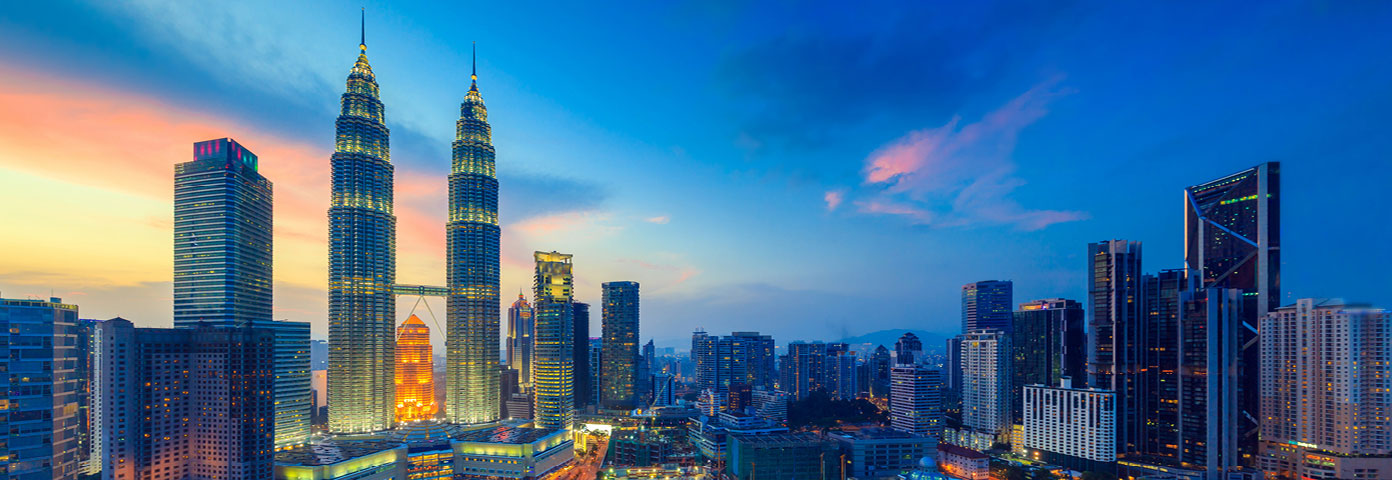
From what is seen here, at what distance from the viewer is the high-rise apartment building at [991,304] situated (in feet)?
489

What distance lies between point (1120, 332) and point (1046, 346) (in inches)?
663

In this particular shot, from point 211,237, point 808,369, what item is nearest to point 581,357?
point 808,369

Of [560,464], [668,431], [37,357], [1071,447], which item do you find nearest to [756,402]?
[668,431]

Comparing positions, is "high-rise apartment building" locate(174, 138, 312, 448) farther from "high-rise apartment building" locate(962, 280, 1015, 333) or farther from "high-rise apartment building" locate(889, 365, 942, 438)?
"high-rise apartment building" locate(962, 280, 1015, 333)

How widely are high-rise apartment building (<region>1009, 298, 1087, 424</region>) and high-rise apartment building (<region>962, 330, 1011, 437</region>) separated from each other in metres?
1.85

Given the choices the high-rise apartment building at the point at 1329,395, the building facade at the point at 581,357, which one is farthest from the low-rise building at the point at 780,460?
the building facade at the point at 581,357

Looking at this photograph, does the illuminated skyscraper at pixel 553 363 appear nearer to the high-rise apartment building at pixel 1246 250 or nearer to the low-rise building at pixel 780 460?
the low-rise building at pixel 780 460

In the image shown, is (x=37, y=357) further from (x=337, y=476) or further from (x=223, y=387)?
(x=337, y=476)

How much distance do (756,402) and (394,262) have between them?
75447 millimetres

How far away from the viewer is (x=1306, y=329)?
191 feet

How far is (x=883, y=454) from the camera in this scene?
67.6m

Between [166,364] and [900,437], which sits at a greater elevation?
[166,364]

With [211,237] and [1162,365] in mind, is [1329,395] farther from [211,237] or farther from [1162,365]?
[211,237]

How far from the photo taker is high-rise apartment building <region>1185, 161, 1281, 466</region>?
209ft
